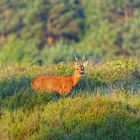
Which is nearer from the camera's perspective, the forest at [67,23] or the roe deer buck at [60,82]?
the roe deer buck at [60,82]

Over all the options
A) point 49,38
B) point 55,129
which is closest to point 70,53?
point 49,38

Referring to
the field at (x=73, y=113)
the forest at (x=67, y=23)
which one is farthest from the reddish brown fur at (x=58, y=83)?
the forest at (x=67, y=23)

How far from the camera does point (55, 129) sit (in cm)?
980

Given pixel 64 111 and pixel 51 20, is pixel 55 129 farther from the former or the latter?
pixel 51 20

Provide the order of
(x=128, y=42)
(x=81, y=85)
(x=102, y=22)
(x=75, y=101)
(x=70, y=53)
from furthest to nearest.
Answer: (x=102, y=22), (x=128, y=42), (x=70, y=53), (x=81, y=85), (x=75, y=101)

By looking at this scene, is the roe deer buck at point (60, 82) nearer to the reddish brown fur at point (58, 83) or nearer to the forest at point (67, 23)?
the reddish brown fur at point (58, 83)

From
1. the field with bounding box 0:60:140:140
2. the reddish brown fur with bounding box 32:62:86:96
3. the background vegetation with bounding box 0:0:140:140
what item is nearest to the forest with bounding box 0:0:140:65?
the background vegetation with bounding box 0:0:140:140

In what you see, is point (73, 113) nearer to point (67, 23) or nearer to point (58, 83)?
point (58, 83)

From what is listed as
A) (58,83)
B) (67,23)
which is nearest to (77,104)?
(58,83)

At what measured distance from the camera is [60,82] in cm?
1260

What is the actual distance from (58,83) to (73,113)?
91.0 inches

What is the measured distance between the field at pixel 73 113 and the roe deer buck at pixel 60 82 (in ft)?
0.45

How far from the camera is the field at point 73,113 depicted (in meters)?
9.77

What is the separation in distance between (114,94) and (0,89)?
191 centimetres
